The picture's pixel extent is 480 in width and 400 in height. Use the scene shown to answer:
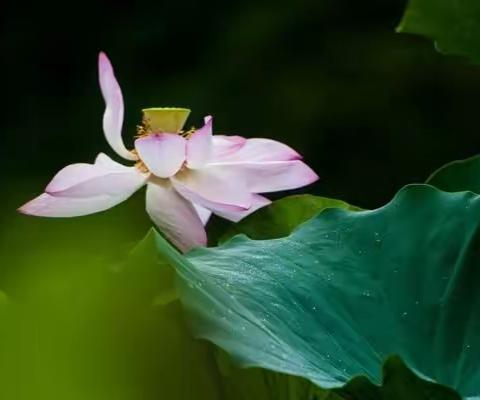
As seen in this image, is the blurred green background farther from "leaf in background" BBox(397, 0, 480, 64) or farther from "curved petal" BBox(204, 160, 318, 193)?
"curved petal" BBox(204, 160, 318, 193)

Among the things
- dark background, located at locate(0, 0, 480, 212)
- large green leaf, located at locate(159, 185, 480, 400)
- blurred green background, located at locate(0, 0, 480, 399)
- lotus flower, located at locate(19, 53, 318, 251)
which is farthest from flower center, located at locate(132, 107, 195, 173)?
dark background, located at locate(0, 0, 480, 212)

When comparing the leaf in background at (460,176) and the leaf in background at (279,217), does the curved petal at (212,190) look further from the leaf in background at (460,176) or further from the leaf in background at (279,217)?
the leaf in background at (460,176)

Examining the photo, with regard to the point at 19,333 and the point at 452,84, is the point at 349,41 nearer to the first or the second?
the point at 452,84

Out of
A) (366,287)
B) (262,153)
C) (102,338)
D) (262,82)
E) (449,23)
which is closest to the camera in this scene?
(102,338)

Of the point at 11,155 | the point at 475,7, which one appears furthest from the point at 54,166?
the point at 475,7

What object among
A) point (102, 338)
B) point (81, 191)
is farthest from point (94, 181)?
point (102, 338)

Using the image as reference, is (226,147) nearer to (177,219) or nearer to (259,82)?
(177,219)

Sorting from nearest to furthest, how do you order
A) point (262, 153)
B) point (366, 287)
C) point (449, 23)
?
point (366, 287), point (262, 153), point (449, 23)
